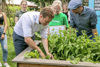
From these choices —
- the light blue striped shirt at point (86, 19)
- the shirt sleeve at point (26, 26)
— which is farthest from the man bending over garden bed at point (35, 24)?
the light blue striped shirt at point (86, 19)

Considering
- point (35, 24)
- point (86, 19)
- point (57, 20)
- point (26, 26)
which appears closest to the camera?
point (26, 26)

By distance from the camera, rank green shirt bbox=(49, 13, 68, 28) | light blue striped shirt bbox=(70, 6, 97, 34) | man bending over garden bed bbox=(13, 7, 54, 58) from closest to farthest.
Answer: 1. man bending over garden bed bbox=(13, 7, 54, 58)
2. light blue striped shirt bbox=(70, 6, 97, 34)
3. green shirt bbox=(49, 13, 68, 28)

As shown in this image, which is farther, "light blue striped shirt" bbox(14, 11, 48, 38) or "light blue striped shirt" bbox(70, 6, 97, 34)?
"light blue striped shirt" bbox(70, 6, 97, 34)

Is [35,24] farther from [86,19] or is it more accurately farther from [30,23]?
[86,19]

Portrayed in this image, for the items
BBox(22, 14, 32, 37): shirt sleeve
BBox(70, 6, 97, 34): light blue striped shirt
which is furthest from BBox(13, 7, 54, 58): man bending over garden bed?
BBox(70, 6, 97, 34): light blue striped shirt

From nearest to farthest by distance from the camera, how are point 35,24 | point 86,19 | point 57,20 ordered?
point 35,24 < point 86,19 < point 57,20

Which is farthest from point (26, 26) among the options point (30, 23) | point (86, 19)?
point (86, 19)

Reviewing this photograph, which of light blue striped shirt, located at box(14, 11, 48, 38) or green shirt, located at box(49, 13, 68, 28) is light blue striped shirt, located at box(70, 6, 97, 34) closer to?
green shirt, located at box(49, 13, 68, 28)

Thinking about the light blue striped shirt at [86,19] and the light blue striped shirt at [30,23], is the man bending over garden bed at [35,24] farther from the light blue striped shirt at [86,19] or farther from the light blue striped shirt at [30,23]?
the light blue striped shirt at [86,19]

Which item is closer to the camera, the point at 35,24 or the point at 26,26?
the point at 26,26

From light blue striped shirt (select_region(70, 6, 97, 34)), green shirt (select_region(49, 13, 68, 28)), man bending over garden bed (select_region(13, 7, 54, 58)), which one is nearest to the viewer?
man bending over garden bed (select_region(13, 7, 54, 58))

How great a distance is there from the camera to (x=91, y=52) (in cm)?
193

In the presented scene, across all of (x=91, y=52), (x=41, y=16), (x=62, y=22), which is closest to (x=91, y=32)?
(x=62, y=22)

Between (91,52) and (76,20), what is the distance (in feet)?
3.47
